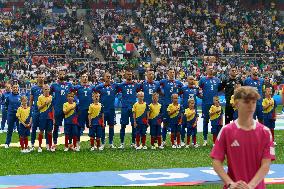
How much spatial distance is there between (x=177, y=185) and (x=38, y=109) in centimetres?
510

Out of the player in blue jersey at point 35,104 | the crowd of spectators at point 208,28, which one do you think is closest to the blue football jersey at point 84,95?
the player in blue jersey at point 35,104

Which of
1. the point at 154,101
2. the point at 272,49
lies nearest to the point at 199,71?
the point at 272,49

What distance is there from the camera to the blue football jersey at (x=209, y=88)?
1407 centimetres

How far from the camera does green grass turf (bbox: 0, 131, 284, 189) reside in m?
11.1

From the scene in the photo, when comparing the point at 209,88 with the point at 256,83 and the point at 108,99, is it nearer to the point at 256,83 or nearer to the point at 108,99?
the point at 256,83

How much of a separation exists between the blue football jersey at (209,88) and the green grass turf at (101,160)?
1.14m

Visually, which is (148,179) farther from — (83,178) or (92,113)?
(92,113)

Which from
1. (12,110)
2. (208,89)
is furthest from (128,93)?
(12,110)

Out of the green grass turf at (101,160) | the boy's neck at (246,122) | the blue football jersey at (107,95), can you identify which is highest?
the boy's neck at (246,122)

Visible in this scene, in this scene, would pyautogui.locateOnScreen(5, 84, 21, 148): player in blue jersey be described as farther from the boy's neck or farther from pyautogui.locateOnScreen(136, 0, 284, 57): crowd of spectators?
pyautogui.locateOnScreen(136, 0, 284, 57): crowd of spectators

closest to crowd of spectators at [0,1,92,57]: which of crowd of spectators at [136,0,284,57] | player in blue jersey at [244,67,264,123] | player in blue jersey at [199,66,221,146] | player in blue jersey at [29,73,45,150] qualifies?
crowd of spectators at [136,0,284,57]

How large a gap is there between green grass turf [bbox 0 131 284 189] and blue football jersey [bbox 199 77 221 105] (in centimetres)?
114

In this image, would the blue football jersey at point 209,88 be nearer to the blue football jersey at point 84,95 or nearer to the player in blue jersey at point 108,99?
the player in blue jersey at point 108,99

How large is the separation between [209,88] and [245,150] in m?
9.70
